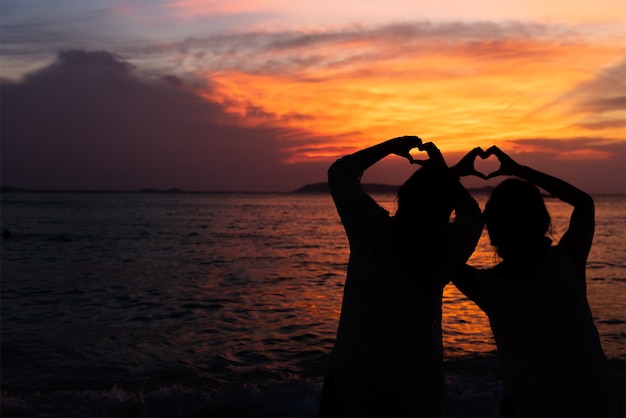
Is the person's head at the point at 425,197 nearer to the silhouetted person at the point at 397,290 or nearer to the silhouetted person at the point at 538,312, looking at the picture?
the silhouetted person at the point at 397,290

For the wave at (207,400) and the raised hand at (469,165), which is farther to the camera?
the wave at (207,400)

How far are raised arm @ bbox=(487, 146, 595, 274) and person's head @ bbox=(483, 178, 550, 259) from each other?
12 cm

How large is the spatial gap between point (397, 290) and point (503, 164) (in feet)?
2.93

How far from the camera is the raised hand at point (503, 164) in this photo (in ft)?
8.86

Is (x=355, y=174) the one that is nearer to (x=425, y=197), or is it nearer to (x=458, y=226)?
(x=425, y=197)

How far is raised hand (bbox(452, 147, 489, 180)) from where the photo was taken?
261 centimetres

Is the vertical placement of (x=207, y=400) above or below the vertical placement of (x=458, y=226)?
below

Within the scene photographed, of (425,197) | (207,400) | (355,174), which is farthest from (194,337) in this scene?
(425,197)

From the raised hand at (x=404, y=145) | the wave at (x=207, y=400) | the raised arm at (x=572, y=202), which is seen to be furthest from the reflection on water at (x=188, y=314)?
the raised hand at (x=404, y=145)

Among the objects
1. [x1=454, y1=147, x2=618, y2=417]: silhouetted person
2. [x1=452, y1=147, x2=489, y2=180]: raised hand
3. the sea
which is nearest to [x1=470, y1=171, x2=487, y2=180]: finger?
[x1=452, y1=147, x2=489, y2=180]: raised hand

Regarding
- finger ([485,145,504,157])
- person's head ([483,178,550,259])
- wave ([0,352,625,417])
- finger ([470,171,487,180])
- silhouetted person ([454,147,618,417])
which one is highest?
finger ([485,145,504,157])

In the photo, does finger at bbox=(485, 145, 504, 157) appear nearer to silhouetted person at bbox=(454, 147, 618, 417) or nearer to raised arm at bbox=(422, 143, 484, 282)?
raised arm at bbox=(422, 143, 484, 282)

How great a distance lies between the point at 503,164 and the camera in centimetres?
272

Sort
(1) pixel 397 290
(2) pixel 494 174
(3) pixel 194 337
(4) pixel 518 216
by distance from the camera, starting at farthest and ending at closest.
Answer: (3) pixel 194 337, (2) pixel 494 174, (4) pixel 518 216, (1) pixel 397 290
